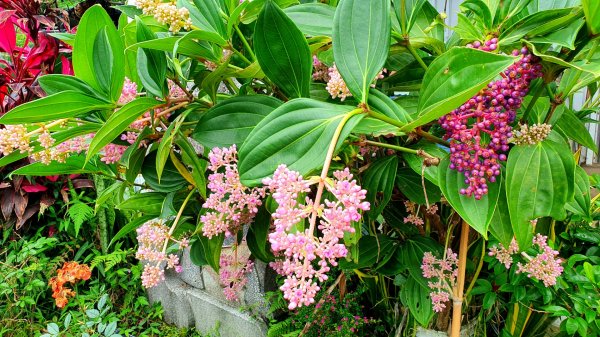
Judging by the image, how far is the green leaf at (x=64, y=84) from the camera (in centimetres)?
66

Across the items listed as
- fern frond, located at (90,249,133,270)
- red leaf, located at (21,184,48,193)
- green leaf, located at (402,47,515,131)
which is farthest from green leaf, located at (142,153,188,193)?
red leaf, located at (21,184,48,193)

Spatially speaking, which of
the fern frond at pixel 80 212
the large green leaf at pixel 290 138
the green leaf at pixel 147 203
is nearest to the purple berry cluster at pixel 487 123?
the large green leaf at pixel 290 138

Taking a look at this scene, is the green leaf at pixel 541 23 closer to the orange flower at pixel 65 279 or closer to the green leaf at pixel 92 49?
the green leaf at pixel 92 49

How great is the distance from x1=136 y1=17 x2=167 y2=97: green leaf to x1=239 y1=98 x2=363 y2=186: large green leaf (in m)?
0.22

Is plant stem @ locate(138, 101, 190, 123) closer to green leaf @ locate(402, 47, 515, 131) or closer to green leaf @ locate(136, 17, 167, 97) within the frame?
green leaf @ locate(136, 17, 167, 97)

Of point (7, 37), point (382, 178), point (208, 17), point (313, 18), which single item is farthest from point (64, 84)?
point (7, 37)

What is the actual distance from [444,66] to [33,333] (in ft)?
7.10

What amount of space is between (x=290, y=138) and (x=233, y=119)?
19 cm

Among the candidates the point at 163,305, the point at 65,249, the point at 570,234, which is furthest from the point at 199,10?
the point at 65,249

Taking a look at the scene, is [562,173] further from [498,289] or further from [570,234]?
[570,234]

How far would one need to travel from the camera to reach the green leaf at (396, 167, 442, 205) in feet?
2.29

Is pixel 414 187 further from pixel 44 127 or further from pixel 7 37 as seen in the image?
pixel 7 37

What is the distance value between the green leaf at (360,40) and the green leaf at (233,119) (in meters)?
0.15

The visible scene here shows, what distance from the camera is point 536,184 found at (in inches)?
21.5
